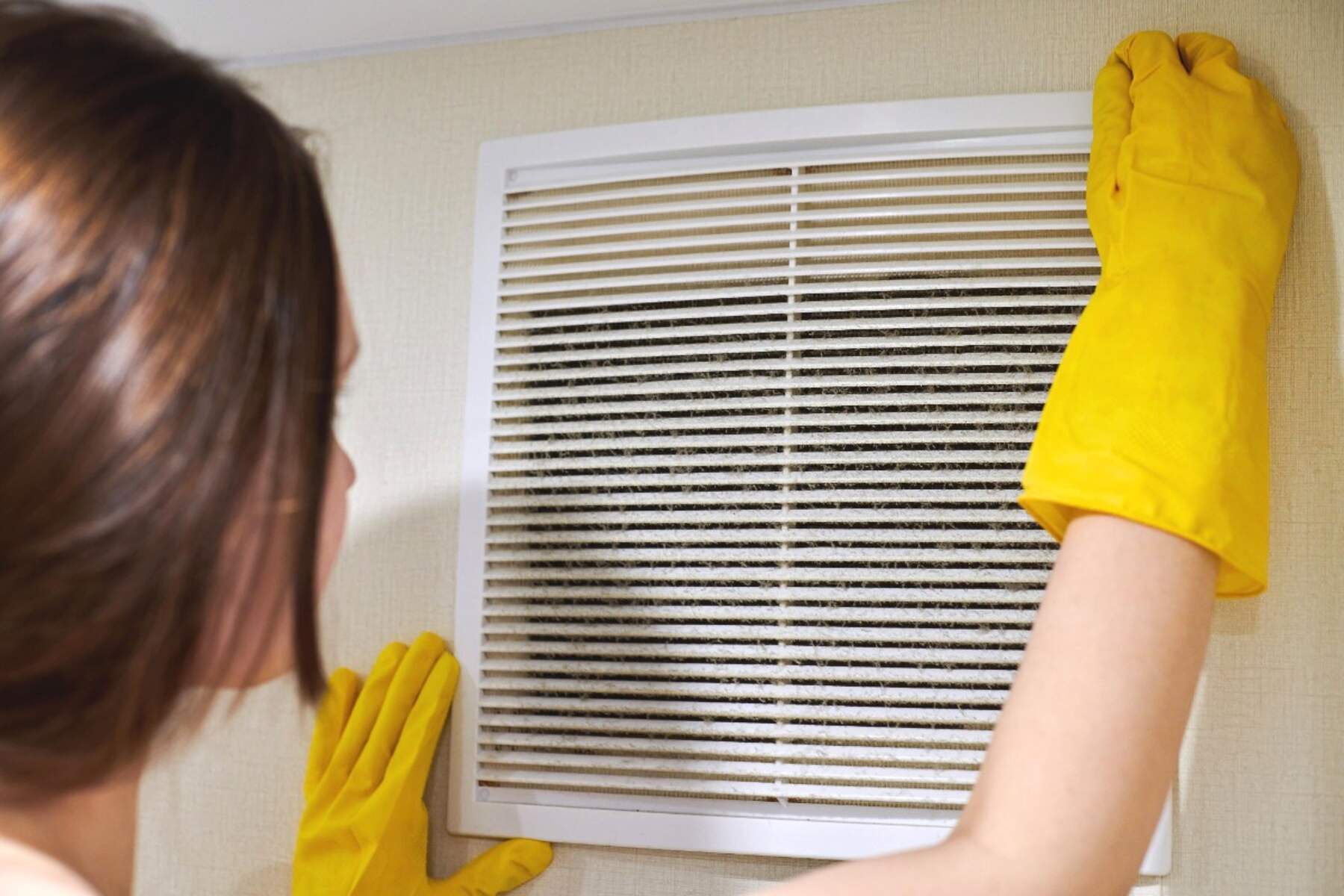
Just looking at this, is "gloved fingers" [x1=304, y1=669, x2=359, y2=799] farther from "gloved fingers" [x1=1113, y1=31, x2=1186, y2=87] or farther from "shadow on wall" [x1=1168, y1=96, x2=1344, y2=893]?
"gloved fingers" [x1=1113, y1=31, x2=1186, y2=87]

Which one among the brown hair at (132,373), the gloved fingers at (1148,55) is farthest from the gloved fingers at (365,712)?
the gloved fingers at (1148,55)

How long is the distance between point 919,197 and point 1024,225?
0.10 m

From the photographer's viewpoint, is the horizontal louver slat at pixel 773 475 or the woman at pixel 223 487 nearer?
the woman at pixel 223 487

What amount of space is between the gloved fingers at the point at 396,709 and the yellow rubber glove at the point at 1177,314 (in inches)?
23.4

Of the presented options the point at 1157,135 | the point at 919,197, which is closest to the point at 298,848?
the point at 919,197

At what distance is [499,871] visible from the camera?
3.19 feet

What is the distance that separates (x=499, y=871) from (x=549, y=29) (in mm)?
846

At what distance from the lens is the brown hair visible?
428 millimetres

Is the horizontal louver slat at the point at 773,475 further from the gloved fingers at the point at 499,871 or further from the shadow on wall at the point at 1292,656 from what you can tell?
the shadow on wall at the point at 1292,656

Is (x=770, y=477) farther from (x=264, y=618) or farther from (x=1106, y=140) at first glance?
(x=264, y=618)

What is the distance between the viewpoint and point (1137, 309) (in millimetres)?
739

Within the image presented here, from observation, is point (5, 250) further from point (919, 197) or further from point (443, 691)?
point (919, 197)

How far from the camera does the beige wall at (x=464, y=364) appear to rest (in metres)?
0.87

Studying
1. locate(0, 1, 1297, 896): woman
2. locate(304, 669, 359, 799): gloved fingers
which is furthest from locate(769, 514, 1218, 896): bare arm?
locate(304, 669, 359, 799): gloved fingers
